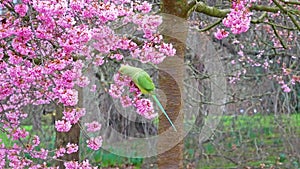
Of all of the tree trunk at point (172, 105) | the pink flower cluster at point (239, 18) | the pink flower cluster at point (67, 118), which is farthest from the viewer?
the tree trunk at point (172, 105)

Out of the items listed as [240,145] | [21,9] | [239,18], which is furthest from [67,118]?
[240,145]

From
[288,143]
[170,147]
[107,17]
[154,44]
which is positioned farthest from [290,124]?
[107,17]

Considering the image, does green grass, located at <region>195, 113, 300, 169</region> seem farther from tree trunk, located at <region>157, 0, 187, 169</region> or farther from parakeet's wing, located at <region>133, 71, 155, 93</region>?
parakeet's wing, located at <region>133, 71, 155, 93</region>

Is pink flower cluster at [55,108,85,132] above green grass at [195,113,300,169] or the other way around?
above

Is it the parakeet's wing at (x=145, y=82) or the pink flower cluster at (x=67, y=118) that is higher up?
the parakeet's wing at (x=145, y=82)

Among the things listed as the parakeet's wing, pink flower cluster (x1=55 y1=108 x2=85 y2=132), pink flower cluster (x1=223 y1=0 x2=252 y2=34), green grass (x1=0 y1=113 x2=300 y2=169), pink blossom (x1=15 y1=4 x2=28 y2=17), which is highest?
pink flower cluster (x1=223 y1=0 x2=252 y2=34)

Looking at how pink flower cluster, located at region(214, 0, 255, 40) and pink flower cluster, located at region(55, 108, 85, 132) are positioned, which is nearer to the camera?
pink flower cluster, located at region(55, 108, 85, 132)

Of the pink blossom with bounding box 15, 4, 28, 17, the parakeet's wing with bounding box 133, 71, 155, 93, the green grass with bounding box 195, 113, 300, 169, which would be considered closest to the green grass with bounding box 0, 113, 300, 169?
the green grass with bounding box 195, 113, 300, 169

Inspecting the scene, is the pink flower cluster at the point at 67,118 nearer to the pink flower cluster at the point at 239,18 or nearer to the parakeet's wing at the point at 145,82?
the parakeet's wing at the point at 145,82

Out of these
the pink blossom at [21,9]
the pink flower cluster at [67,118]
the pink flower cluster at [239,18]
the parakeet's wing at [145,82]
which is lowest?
the pink flower cluster at [67,118]

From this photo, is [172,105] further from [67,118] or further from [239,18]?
[67,118]

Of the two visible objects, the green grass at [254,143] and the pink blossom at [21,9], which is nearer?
the pink blossom at [21,9]

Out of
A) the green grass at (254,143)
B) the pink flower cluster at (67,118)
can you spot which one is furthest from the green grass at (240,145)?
the pink flower cluster at (67,118)

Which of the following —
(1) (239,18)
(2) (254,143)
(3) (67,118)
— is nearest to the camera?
(3) (67,118)
